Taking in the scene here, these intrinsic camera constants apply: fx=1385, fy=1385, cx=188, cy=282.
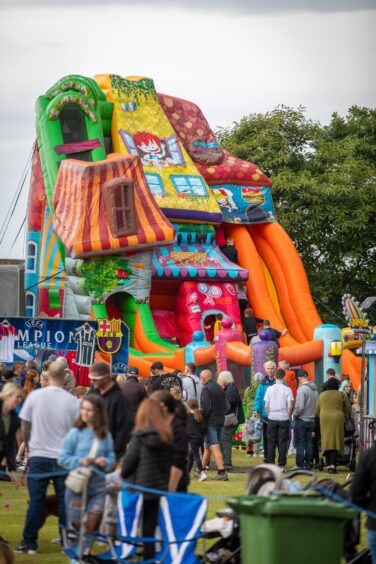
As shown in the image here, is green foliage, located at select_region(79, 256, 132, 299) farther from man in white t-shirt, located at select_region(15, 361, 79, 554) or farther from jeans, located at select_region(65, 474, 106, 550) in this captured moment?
jeans, located at select_region(65, 474, 106, 550)

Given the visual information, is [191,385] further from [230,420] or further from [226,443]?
[226,443]

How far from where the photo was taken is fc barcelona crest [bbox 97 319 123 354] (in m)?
27.7

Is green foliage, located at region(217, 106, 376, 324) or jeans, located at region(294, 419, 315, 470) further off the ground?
green foliage, located at region(217, 106, 376, 324)

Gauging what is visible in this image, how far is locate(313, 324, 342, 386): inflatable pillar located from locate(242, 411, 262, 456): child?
4.02 m

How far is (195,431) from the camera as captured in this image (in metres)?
19.1

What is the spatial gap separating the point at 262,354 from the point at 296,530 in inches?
675

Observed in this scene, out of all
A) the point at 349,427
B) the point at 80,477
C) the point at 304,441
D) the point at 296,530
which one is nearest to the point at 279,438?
the point at 304,441

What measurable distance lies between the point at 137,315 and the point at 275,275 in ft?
15.9

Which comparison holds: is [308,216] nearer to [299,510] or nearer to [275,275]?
[275,275]

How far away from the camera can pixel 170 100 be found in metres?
37.1

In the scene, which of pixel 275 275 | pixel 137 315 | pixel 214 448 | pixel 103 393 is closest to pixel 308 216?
pixel 275 275

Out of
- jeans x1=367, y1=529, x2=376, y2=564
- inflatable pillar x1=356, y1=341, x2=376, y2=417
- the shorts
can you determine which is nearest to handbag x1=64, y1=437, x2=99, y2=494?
jeans x1=367, y1=529, x2=376, y2=564

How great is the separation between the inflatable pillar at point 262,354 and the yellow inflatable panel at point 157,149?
8.09 m

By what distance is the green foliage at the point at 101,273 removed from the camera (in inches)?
1261
